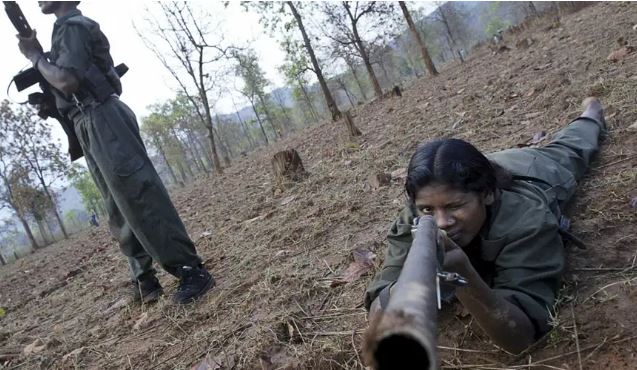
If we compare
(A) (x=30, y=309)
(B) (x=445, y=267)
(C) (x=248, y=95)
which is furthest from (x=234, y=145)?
(B) (x=445, y=267)

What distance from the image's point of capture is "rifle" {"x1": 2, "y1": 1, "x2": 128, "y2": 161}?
2986 mm

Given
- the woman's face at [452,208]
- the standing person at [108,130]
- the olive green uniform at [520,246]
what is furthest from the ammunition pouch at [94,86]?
the woman's face at [452,208]

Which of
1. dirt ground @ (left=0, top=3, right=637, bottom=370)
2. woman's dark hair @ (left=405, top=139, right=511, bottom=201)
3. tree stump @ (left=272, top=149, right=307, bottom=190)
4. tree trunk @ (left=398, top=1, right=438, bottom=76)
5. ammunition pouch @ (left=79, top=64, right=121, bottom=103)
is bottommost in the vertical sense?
dirt ground @ (left=0, top=3, right=637, bottom=370)

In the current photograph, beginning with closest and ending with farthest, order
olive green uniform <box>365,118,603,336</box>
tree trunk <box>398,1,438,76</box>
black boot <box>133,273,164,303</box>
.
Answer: olive green uniform <box>365,118,603,336</box> → black boot <box>133,273,164,303</box> → tree trunk <box>398,1,438,76</box>

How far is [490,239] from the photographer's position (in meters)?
1.75

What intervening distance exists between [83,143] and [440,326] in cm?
247

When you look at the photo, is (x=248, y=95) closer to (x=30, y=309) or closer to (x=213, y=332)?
(x=30, y=309)

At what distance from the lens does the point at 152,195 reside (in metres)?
2.86

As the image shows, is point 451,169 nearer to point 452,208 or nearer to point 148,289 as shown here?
point 452,208

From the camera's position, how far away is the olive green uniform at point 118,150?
2.79 meters

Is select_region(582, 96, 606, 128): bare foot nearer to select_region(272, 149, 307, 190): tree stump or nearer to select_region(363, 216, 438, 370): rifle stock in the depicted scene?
select_region(363, 216, 438, 370): rifle stock

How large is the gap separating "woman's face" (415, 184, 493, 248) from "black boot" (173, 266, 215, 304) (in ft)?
6.05

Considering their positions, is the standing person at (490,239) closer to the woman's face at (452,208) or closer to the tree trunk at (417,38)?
the woman's face at (452,208)

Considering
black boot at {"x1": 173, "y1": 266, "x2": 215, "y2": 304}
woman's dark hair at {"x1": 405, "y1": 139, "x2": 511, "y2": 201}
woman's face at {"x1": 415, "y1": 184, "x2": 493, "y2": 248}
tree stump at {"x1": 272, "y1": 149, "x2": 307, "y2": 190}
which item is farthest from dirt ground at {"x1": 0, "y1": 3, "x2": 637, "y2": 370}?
woman's dark hair at {"x1": 405, "y1": 139, "x2": 511, "y2": 201}
